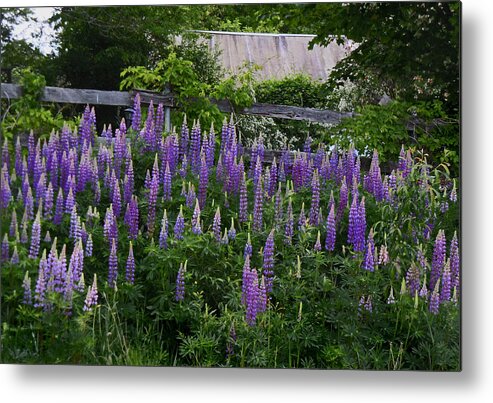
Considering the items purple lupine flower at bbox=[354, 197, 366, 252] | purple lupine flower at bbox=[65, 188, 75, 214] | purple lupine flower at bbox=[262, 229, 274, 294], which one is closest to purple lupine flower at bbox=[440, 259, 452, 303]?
purple lupine flower at bbox=[354, 197, 366, 252]

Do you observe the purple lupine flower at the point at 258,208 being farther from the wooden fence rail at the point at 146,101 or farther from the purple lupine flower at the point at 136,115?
the purple lupine flower at the point at 136,115

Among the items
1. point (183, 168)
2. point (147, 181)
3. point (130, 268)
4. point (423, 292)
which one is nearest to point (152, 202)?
point (147, 181)

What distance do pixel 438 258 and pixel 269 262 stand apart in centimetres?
74

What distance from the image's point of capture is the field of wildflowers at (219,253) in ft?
12.7

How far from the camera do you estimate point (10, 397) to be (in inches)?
159

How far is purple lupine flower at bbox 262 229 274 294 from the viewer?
390cm

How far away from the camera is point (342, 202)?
13.0 ft

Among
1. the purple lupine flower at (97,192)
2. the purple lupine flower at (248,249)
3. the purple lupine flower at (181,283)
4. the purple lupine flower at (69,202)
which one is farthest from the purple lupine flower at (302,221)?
the purple lupine flower at (69,202)

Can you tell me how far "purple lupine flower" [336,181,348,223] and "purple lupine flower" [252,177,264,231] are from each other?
345 millimetres

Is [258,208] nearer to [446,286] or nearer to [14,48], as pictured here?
[446,286]

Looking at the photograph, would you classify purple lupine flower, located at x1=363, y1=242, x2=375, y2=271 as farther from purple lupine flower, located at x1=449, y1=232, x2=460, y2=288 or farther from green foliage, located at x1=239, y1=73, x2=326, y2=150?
green foliage, located at x1=239, y1=73, x2=326, y2=150

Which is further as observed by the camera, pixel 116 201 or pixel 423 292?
pixel 116 201

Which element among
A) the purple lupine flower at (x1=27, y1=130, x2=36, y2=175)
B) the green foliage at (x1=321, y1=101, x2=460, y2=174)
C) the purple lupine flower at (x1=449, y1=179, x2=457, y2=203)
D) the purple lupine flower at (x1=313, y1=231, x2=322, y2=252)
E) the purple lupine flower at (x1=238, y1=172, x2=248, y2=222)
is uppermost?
the green foliage at (x1=321, y1=101, x2=460, y2=174)

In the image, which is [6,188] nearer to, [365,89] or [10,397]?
[10,397]
